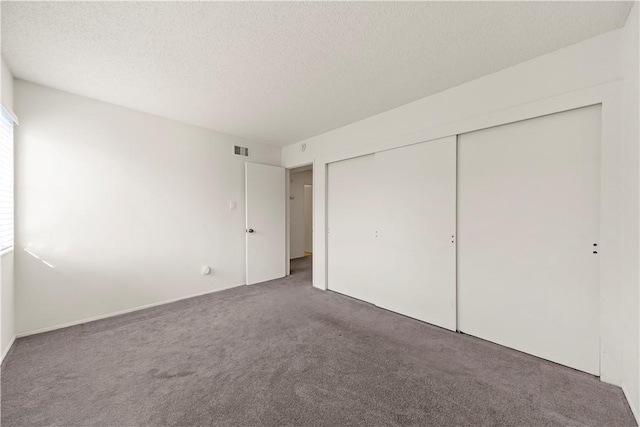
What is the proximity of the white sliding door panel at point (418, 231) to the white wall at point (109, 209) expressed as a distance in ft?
8.35

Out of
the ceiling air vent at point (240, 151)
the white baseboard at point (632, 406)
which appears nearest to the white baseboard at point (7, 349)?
the ceiling air vent at point (240, 151)

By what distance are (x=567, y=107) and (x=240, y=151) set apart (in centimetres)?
404

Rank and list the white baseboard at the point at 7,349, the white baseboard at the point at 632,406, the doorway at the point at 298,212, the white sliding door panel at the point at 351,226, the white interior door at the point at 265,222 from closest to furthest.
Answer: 1. the white baseboard at the point at 632,406
2. the white baseboard at the point at 7,349
3. the white sliding door panel at the point at 351,226
4. the white interior door at the point at 265,222
5. the doorway at the point at 298,212

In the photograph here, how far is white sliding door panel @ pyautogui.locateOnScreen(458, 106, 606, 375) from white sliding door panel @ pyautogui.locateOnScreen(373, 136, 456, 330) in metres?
0.12

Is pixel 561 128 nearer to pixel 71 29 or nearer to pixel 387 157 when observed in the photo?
pixel 387 157

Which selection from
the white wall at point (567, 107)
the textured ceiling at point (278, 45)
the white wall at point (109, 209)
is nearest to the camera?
the textured ceiling at point (278, 45)

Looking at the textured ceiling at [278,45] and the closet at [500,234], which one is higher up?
the textured ceiling at [278,45]

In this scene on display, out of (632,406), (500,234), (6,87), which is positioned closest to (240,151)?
(6,87)

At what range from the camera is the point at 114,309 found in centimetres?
291

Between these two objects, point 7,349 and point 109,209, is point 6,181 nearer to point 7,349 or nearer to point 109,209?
point 109,209

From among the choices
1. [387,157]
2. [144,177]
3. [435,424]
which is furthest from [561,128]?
[144,177]

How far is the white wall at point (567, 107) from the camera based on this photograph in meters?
1.70

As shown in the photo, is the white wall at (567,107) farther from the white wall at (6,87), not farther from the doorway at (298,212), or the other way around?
the doorway at (298,212)

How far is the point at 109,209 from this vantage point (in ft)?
9.46
